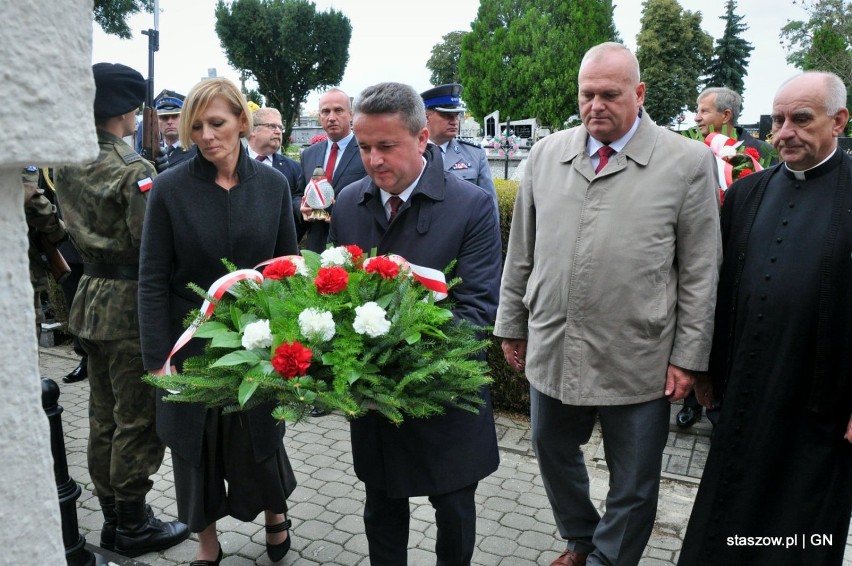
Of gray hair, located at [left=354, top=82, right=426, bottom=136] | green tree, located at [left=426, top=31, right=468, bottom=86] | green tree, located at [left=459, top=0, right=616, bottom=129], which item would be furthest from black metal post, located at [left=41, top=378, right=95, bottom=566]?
green tree, located at [left=426, top=31, right=468, bottom=86]

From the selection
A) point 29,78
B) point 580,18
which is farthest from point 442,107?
point 580,18

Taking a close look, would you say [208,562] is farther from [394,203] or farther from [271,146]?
A: [271,146]

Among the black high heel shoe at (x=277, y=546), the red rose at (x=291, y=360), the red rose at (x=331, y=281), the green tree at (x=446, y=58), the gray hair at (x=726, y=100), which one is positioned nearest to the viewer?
the red rose at (x=291, y=360)

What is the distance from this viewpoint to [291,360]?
7.18 ft

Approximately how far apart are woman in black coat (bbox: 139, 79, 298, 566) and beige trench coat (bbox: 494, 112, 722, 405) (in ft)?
4.32

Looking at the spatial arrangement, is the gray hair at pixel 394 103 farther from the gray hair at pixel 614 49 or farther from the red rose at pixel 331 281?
the gray hair at pixel 614 49

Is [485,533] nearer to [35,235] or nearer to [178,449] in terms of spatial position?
[178,449]

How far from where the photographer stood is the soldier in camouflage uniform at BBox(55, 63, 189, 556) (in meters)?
3.58

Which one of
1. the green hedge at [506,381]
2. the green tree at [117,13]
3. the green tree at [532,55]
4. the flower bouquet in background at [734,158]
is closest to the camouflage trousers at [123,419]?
the green hedge at [506,381]

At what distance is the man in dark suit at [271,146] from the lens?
6.52 meters

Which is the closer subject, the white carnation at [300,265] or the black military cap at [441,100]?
the white carnation at [300,265]

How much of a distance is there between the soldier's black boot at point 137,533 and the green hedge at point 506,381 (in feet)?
8.48

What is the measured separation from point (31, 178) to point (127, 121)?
1308 millimetres

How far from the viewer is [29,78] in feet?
2.65
